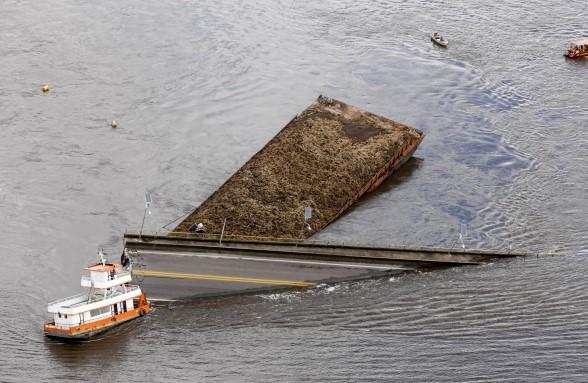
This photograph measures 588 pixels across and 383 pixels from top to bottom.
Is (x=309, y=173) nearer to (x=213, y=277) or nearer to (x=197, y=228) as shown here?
(x=197, y=228)

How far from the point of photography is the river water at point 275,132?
5834cm

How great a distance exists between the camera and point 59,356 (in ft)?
189

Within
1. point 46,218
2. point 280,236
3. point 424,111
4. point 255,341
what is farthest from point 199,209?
point 424,111

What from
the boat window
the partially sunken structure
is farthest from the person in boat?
the boat window

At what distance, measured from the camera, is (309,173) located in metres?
79.3

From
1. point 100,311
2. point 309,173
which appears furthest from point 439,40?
point 100,311

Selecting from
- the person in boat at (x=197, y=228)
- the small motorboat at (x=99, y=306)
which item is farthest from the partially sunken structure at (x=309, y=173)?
the small motorboat at (x=99, y=306)

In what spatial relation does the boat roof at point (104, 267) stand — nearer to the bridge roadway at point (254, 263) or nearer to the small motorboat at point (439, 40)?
the bridge roadway at point (254, 263)

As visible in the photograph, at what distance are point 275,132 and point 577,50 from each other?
Answer: 40350 mm

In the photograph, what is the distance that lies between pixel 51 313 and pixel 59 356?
159 inches

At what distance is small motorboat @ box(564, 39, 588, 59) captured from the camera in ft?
360

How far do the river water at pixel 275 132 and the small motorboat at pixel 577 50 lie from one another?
1.48m

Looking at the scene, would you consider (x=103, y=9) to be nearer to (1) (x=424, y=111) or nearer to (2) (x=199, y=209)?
(1) (x=424, y=111)

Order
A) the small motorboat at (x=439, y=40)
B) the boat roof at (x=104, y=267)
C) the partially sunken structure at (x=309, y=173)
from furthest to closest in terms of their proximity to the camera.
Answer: the small motorboat at (x=439, y=40) → the partially sunken structure at (x=309, y=173) → the boat roof at (x=104, y=267)
